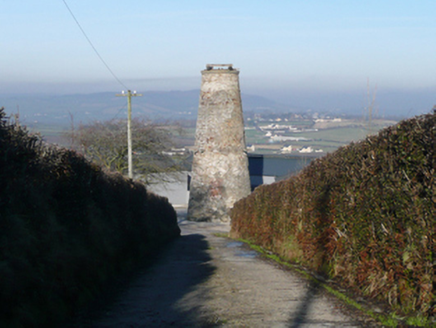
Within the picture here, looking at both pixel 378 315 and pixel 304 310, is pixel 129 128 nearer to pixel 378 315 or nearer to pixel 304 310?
pixel 304 310

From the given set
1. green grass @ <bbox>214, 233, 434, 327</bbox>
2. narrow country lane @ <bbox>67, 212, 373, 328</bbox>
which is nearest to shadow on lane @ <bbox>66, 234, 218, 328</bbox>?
narrow country lane @ <bbox>67, 212, 373, 328</bbox>

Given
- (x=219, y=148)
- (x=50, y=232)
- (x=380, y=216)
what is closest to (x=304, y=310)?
(x=380, y=216)

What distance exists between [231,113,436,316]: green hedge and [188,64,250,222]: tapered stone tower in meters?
28.7

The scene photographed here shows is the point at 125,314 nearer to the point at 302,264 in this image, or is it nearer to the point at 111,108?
the point at 302,264

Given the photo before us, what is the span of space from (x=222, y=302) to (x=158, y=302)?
916 millimetres

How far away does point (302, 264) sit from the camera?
37.6 feet

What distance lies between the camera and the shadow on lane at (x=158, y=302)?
21.9ft

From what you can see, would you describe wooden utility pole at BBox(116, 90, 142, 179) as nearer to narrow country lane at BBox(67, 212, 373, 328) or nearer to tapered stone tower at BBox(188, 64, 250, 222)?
tapered stone tower at BBox(188, 64, 250, 222)

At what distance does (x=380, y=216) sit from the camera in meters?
7.35

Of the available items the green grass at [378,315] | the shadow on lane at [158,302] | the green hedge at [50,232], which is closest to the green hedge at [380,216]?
the green grass at [378,315]

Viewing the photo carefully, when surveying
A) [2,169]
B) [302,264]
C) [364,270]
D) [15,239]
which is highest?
[2,169]

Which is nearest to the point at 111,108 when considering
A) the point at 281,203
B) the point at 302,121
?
the point at 302,121

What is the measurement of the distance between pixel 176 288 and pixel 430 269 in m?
4.12

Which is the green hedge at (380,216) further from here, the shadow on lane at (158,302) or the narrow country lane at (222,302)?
the shadow on lane at (158,302)
